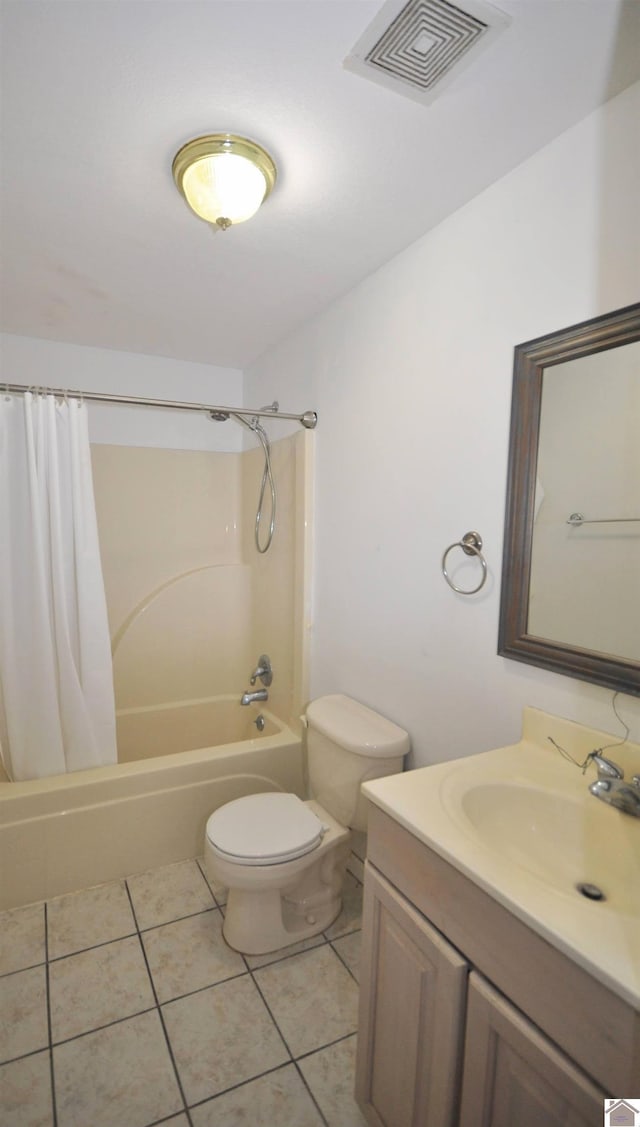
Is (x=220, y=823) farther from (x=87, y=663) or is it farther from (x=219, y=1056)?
(x=87, y=663)

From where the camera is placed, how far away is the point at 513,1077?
0.75 meters

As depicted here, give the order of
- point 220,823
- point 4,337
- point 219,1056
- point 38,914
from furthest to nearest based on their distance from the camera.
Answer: point 4,337 → point 38,914 → point 220,823 → point 219,1056

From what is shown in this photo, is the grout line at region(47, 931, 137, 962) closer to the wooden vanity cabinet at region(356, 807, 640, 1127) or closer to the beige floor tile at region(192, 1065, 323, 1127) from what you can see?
the beige floor tile at region(192, 1065, 323, 1127)

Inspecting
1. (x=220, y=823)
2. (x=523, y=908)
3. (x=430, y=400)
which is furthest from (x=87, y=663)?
(x=523, y=908)

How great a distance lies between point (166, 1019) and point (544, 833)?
1.24m

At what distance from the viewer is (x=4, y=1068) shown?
1.30 meters

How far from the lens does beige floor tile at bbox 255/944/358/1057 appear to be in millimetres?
1412

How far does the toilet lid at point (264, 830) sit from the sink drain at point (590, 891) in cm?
92

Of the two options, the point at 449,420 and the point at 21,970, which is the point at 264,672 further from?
the point at 449,420

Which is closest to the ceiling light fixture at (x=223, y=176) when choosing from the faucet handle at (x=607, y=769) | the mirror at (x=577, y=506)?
the mirror at (x=577, y=506)

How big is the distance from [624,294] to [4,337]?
8.79 feet

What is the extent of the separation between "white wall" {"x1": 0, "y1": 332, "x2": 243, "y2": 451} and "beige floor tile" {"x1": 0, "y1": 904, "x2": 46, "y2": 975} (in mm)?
2153

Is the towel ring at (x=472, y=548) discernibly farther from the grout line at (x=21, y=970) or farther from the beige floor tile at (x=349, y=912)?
the grout line at (x=21, y=970)

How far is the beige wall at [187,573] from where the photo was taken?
Result: 107 inches
